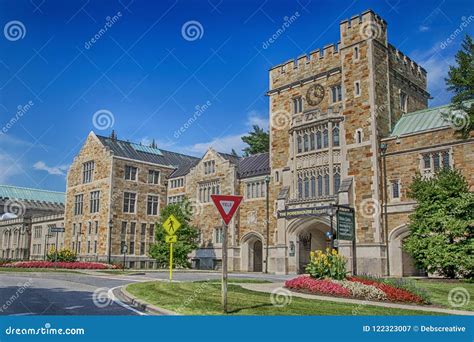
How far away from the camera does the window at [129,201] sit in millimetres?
45341

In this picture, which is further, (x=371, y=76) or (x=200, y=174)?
(x=200, y=174)

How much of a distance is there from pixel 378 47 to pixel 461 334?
25.5 metres

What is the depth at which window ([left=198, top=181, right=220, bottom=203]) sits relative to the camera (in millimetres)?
40966

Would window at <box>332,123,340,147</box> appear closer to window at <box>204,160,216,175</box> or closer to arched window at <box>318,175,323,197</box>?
arched window at <box>318,175,323,197</box>

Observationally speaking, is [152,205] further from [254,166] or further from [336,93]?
[336,93]

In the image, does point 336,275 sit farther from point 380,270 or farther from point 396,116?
point 396,116

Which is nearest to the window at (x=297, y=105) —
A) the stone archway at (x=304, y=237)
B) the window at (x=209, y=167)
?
the stone archway at (x=304, y=237)

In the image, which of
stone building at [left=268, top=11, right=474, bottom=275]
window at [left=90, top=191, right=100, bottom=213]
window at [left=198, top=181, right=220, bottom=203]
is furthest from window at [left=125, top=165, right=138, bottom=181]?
stone building at [left=268, top=11, right=474, bottom=275]

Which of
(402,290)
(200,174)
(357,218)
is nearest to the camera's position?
(402,290)

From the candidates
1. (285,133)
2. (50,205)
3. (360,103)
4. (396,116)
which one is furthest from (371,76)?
(50,205)

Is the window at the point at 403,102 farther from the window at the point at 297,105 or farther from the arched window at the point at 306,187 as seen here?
the arched window at the point at 306,187

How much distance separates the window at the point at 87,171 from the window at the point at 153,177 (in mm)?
5856

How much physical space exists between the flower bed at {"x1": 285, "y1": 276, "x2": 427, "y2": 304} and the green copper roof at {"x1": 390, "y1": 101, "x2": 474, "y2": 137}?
15.2 m

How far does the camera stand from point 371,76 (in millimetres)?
29312
